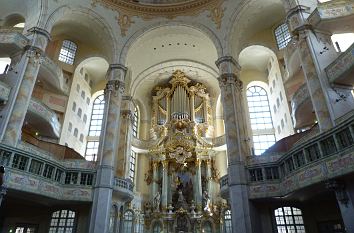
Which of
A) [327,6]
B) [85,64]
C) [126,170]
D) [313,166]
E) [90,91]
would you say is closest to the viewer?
[313,166]

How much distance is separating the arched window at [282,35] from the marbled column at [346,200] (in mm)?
14740

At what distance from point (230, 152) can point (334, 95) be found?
7096 mm

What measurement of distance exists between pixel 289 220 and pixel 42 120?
60.8ft

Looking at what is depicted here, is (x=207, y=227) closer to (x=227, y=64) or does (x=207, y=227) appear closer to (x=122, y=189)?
(x=122, y=189)

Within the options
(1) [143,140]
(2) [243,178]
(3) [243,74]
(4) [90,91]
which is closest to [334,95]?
(2) [243,178]

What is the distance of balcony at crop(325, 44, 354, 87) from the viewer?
43.0ft

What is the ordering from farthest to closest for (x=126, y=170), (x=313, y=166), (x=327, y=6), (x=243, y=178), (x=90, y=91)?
(x=90, y=91) < (x=126, y=170) < (x=243, y=178) < (x=327, y=6) < (x=313, y=166)

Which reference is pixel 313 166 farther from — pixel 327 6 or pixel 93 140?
pixel 93 140

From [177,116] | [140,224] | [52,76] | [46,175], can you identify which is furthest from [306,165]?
[52,76]

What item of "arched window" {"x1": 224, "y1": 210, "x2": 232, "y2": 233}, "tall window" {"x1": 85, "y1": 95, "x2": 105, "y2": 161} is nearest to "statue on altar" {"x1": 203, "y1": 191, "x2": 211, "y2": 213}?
"arched window" {"x1": 224, "y1": 210, "x2": 232, "y2": 233}

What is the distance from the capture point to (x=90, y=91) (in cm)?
2917

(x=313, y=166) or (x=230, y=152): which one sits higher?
(x=230, y=152)

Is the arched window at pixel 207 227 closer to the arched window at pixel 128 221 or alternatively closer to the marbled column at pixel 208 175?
the marbled column at pixel 208 175

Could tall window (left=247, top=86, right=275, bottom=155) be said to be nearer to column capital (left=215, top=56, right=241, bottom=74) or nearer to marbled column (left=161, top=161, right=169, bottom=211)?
column capital (left=215, top=56, right=241, bottom=74)
